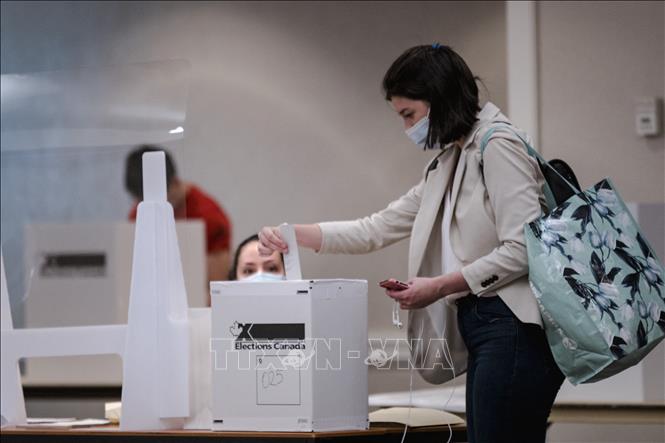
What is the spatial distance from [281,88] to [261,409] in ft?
11.9

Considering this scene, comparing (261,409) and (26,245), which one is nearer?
(261,409)

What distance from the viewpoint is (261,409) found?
211 centimetres

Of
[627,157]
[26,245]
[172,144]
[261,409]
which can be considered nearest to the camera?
[261,409]

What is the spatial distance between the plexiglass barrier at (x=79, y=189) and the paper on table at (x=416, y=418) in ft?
2.64

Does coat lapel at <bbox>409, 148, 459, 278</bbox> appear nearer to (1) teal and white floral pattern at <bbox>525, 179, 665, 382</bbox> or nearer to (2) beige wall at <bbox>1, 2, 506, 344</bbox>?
Result: (1) teal and white floral pattern at <bbox>525, 179, 665, 382</bbox>

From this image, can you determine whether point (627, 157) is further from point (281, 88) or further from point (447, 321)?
point (281, 88)

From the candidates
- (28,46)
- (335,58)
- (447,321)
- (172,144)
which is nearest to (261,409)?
(447,321)

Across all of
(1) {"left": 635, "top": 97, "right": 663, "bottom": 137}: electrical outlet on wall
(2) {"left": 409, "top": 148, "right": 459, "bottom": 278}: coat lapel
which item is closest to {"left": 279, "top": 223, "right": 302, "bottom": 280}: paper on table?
(2) {"left": 409, "top": 148, "right": 459, "bottom": 278}: coat lapel

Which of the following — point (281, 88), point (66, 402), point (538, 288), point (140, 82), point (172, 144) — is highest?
point (281, 88)

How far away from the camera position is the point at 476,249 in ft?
6.37

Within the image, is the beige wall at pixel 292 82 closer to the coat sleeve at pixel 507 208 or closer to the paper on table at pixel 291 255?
the paper on table at pixel 291 255

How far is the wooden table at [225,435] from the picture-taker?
2.06 meters

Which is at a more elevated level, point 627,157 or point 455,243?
point 627,157

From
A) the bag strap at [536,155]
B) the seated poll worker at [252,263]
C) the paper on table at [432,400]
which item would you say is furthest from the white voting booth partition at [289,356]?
the paper on table at [432,400]
